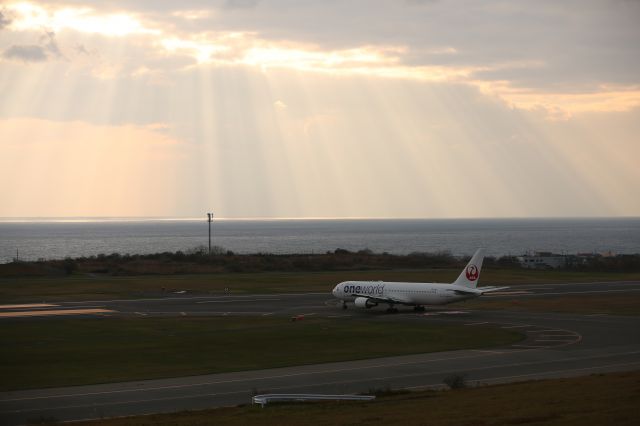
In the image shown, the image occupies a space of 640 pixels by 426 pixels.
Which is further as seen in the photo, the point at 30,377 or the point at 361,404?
the point at 30,377

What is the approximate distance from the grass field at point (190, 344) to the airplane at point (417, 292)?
888cm

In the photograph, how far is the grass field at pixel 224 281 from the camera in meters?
101

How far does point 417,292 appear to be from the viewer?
81500mm

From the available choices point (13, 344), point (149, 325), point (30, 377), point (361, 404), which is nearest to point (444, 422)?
point (361, 404)

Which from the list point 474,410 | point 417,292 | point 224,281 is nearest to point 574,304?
point 417,292

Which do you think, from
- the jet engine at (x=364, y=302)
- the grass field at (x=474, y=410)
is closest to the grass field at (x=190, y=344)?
the jet engine at (x=364, y=302)

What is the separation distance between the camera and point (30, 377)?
45.8m

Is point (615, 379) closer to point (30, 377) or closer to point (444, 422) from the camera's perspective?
point (444, 422)

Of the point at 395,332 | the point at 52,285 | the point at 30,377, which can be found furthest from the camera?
the point at 52,285

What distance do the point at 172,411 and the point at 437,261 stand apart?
123m

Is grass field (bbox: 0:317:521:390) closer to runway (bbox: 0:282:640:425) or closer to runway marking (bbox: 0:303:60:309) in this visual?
runway (bbox: 0:282:640:425)

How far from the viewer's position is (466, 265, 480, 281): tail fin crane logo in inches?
3118

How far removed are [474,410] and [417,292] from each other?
52314mm

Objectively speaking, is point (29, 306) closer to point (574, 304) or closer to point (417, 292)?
point (417, 292)
